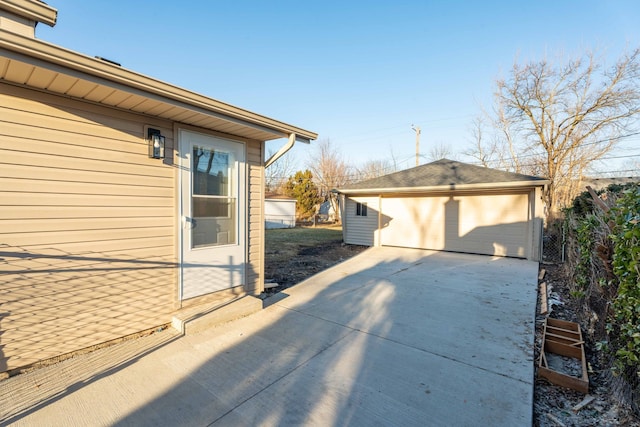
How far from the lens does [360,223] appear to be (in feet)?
35.1

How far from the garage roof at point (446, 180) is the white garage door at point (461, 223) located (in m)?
0.53

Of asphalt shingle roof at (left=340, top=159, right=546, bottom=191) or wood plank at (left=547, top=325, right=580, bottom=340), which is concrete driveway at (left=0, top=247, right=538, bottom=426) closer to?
wood plank at (left=547, top=325, right=580, bottom=340)

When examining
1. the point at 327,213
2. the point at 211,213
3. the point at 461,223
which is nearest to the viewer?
the point at 211,213

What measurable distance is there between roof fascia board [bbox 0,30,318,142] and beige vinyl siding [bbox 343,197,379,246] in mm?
7296

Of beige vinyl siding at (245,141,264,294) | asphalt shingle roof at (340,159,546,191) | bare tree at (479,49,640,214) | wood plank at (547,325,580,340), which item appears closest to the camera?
wood plank at (547,325,580,340)

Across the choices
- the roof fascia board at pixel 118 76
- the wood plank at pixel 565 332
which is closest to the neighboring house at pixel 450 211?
the wood plank at pixel 565 332

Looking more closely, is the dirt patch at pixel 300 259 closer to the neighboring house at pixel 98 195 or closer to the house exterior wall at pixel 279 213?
the neighboring house at pixel 98 195

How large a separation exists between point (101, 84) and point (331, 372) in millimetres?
2989

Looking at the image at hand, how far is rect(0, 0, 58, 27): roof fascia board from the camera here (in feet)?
8.55

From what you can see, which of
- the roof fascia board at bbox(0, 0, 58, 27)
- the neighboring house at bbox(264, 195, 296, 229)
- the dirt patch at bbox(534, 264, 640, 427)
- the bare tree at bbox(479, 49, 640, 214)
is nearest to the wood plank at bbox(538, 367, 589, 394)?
the dirt patch at bbox(534, 264, 640, 427)

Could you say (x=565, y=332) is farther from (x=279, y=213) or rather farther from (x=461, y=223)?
(x=279, y=213)

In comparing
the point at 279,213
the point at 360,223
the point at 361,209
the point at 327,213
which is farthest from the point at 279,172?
the point at 360,223

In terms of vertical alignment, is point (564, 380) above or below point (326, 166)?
below

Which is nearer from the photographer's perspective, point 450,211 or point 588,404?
point 588,404
